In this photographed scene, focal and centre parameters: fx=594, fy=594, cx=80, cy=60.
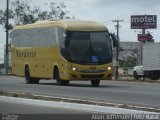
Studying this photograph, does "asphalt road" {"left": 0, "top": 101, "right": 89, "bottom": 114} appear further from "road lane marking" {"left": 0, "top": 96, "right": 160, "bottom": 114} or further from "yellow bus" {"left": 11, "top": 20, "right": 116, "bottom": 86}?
"yellow bus" {"left": 11, "top": 20, "right": 116, "bottom": 86}

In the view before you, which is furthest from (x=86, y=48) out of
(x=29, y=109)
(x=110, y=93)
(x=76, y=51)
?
(x=29, y=109)

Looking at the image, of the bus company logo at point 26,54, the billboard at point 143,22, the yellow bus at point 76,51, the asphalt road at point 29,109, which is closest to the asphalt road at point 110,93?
the yellow bus at point 76,51

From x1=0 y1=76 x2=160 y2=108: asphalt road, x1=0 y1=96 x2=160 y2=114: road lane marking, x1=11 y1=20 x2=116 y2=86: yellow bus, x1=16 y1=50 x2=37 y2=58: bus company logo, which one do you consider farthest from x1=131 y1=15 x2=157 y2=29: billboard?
x1=0 y1=96 x2=160 y2=114: road lane marking

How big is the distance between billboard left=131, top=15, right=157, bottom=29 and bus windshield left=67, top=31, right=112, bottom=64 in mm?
45170

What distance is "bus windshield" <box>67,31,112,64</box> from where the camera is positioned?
108 feet

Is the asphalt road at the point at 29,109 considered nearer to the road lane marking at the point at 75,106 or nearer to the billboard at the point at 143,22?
the road lane marking at the point at 75,106

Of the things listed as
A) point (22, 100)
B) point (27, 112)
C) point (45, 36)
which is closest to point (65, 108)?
point (27, 112)

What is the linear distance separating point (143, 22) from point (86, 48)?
1863 inches

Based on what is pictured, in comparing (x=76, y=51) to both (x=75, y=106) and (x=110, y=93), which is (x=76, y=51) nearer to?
(x=110, y=93)

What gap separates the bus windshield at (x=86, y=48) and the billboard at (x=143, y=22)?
45170 millimetres

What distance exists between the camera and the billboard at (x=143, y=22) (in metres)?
79.2

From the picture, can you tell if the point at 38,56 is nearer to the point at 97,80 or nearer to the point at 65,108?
the point at 97,80

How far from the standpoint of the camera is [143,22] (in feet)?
261

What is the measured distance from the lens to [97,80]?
111ft
